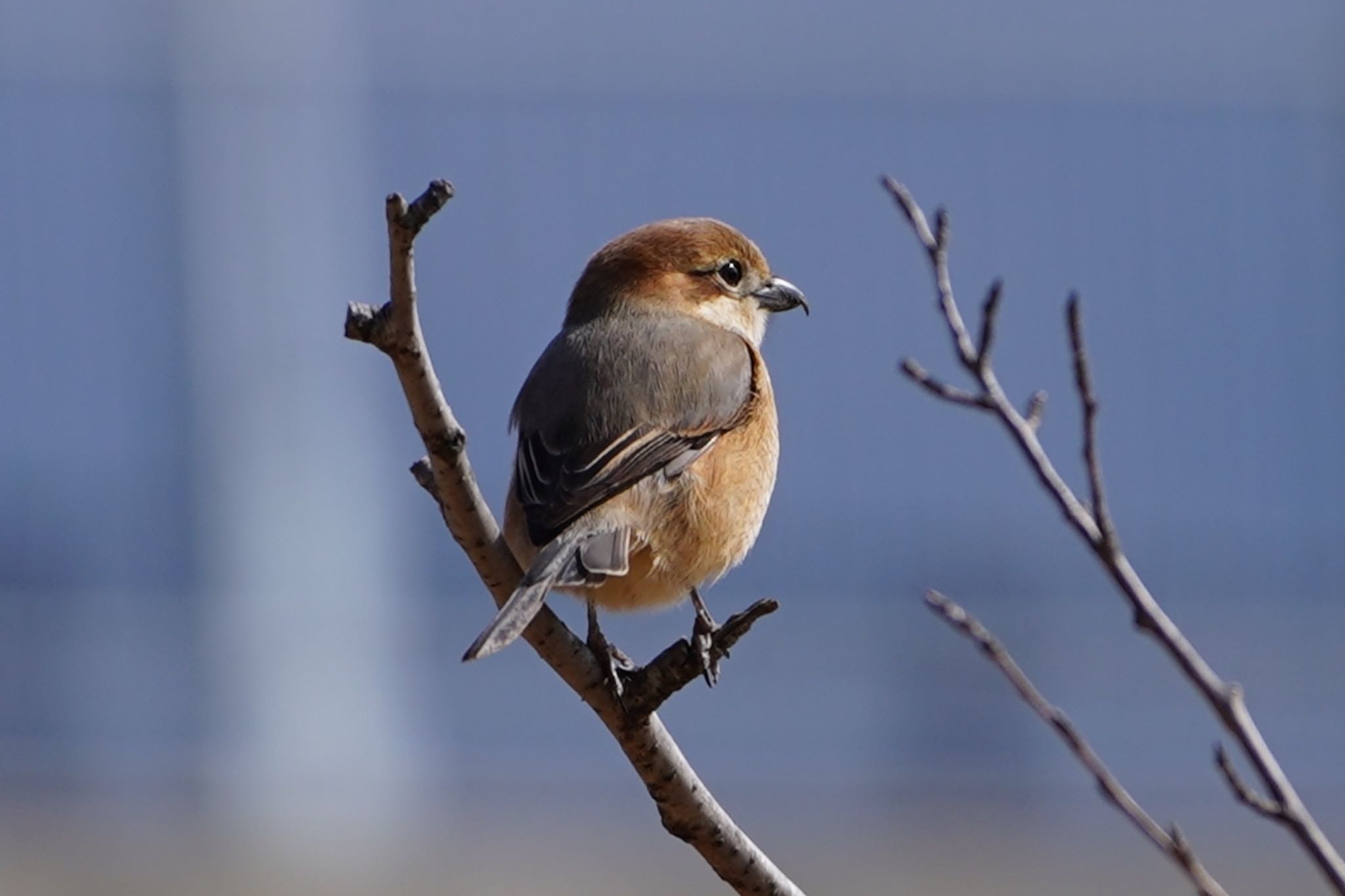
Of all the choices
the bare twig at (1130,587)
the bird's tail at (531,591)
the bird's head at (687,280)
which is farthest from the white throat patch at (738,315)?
the bare twig at (1130,587)

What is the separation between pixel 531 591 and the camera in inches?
103

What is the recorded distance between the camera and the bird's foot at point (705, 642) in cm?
255

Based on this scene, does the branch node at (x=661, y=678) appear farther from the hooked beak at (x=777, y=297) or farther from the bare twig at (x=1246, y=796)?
the hooked beak at (x=777, y=297)

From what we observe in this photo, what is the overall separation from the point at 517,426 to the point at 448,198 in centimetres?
125

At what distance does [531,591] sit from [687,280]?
149 centimetres

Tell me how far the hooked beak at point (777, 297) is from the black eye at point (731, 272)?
47 millimetres

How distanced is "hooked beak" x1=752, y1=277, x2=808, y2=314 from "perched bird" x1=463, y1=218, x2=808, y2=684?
205 mm

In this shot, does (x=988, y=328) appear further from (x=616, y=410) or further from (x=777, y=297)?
(x=777, y=297)

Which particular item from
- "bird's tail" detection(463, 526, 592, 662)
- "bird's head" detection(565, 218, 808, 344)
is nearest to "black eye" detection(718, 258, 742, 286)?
"bird's head" detection(565, 218, 808, 344)

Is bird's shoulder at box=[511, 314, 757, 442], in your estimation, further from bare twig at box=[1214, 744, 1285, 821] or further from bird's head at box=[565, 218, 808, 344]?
bare twig at box=[1214, 744, 1285, 821]

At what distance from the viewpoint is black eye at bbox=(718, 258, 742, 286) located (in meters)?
4.07

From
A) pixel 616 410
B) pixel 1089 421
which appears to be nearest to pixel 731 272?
pixel 616 410

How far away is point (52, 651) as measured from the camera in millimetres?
7859

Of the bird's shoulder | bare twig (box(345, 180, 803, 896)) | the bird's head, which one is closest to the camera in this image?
bare twig (box(345, 180, 803, 896))
